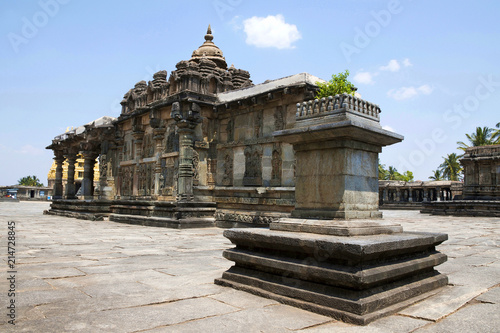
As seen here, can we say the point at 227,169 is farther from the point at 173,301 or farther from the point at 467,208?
the point at 467,208

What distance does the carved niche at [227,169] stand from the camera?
12617 mm

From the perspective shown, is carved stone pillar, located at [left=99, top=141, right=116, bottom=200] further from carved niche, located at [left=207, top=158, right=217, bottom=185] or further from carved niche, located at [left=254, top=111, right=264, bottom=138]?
carved niche, located at [left=254, top=111, right=264, bottom=138]

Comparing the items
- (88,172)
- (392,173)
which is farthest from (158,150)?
(392,173)

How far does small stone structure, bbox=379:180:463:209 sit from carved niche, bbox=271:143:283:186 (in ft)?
70.5

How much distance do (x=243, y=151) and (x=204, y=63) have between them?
3.50 m

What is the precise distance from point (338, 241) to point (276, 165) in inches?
309

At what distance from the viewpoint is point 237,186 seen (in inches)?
484

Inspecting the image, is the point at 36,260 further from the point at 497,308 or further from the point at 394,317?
the point at 497,308

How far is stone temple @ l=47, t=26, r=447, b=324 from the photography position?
355 cm

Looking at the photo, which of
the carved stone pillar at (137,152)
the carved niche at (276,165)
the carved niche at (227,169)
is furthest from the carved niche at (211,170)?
the carved stone pillar at (137,152)

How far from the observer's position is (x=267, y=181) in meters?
11.4

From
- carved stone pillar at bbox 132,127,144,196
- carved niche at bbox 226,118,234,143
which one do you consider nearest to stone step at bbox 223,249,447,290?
carved niche at bbox 226,118,234,143

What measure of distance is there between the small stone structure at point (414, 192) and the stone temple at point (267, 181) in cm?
2029

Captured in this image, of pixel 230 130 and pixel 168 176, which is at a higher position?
pixel 230 130
